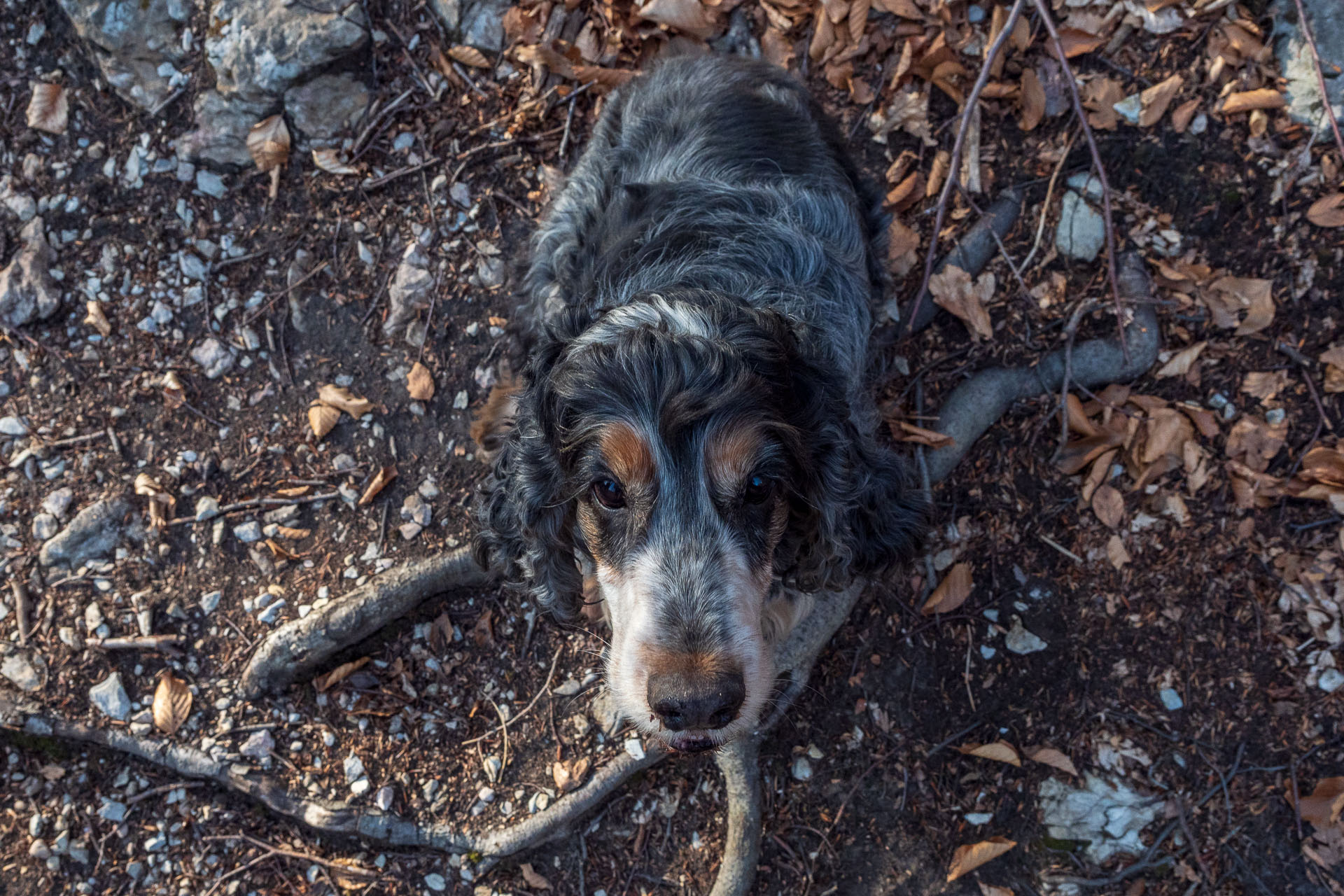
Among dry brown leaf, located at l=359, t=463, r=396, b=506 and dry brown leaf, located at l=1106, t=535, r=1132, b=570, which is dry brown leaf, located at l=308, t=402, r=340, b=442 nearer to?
dry brown leaf, located at l=359, t=463, r=396, b=506

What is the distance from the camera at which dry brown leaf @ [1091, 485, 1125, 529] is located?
4605 millimetres

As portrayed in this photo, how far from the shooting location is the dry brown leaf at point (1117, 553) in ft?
15.0

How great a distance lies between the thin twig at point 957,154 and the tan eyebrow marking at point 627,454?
8.38 ft

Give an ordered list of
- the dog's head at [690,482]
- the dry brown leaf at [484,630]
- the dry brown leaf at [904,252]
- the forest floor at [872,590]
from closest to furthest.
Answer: the dog's head at [690,482] < the forest floor at [872,590] < the dry brown leaf at [484,630] < the dry brown leaf at [904,252]

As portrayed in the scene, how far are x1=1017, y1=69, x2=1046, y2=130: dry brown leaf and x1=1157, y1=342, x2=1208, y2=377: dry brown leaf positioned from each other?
5.05 feet

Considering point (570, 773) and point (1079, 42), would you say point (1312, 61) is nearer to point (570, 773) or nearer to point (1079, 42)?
point (1079, 42)

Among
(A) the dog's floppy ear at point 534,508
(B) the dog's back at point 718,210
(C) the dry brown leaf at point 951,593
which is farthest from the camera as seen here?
(C) the dry brown leaf at point 951,593

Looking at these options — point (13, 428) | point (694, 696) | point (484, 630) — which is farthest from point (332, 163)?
point (694, 696)

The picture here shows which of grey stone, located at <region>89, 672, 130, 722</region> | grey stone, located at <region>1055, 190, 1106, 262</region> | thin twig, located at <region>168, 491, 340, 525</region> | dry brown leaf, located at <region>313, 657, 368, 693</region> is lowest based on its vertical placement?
dry brown leaf, located at <region>313, 657, 368, 693</region>

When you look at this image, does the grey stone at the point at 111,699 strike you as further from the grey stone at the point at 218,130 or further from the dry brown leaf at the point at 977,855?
the dry brown leaf at the point at 977,855

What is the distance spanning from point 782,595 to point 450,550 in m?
1.95

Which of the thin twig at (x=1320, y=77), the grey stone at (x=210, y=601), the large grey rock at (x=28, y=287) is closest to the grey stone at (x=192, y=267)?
the large grey rock at (x=28, y=287)

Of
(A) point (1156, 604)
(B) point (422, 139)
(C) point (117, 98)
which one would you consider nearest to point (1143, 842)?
(A) point (1156, 604)

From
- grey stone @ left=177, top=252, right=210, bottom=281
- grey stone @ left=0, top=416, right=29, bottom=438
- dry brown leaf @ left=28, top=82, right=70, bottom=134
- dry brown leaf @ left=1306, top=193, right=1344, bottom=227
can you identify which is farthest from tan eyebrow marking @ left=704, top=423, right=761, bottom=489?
dry brown leaf @ left=28, top=82, right=70, bottom=134
